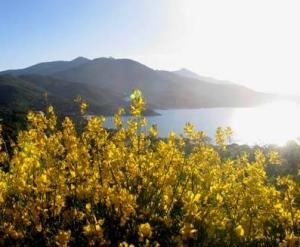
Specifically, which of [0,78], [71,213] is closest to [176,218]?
[71,213]

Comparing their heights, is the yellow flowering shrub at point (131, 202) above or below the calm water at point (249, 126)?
above

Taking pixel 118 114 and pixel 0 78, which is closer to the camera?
pixel 118 114

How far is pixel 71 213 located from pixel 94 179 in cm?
53

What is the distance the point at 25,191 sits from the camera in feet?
17.1

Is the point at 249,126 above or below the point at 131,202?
below

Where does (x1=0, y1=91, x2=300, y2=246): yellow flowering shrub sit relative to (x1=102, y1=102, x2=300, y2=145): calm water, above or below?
above

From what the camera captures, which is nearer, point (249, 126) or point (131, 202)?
point (131, 202)

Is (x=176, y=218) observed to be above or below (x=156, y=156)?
below

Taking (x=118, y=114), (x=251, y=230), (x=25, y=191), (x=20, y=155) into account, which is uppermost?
(x=118, y=114)

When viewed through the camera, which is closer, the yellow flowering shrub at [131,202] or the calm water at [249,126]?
the yellow flowering shrub at [131,202]

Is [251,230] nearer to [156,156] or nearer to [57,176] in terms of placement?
[156,156]

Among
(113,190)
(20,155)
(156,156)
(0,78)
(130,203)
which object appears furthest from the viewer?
(0,78)

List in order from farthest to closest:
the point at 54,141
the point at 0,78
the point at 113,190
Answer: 1. the point at 0,78
2. the point at 54,141
3. the point at 113,190

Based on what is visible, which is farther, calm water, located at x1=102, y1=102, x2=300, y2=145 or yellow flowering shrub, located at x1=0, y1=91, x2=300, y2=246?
calm water, located at x1=102, y1=102, x2=300, y2=145
